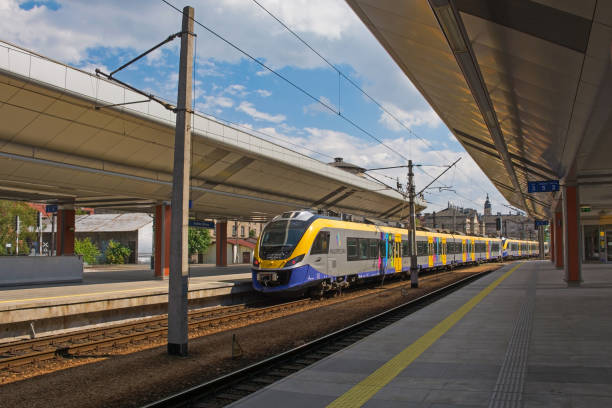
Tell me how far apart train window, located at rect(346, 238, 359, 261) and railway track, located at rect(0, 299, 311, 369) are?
18.7 ft

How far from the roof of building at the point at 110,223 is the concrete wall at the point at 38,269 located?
30.2m

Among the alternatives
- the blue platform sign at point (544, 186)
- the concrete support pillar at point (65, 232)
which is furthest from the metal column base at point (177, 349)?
the concrete support pillar at point (65, 232)

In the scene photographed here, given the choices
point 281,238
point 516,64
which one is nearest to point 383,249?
point 281,238

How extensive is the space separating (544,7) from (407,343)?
6.21 metres

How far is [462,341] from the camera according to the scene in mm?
9438

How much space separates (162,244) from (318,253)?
12.0 metres

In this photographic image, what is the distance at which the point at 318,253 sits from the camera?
1744 cm

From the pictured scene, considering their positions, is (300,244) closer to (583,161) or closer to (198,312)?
(198,312)

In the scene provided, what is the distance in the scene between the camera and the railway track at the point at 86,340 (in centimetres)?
961

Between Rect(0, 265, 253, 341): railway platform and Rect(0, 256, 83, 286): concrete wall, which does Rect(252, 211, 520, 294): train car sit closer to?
Rect(0, 265, 253, 341): railway platform

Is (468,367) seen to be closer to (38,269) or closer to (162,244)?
(38,269)

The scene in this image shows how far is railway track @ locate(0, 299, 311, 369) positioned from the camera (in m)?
9.61

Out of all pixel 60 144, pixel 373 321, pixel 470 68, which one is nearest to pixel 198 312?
pixel 373 321

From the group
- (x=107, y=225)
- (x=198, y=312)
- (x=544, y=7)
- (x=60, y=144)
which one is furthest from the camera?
(x=107, y=225)
